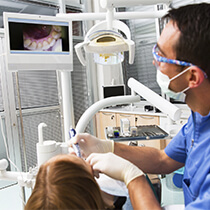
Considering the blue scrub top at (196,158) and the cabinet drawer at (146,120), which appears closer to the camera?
the blue scrub top at (196,158)

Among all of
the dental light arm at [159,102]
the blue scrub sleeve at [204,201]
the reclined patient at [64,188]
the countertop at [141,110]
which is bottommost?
the countertop at [141,110]

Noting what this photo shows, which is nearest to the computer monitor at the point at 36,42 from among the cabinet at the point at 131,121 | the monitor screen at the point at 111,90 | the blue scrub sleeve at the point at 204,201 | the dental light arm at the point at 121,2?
the dental light arm at the point at 121,2

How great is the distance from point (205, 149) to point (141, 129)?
1227 millimetres

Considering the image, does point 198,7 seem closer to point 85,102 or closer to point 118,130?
point 118,130

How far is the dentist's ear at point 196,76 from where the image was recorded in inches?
31.6

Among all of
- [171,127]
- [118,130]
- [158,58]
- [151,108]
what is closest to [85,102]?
[151,108]

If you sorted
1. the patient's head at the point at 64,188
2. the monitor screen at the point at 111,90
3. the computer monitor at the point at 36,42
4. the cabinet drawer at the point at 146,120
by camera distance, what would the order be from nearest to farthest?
the patient's head at the point at 64,188 < the computer monitor at the point at 36,42 < the cabinet drawer at the point at 146,120 < the monitor screen at the point at 111,90

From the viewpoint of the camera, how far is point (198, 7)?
83 cm

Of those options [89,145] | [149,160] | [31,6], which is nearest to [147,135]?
[149,160]

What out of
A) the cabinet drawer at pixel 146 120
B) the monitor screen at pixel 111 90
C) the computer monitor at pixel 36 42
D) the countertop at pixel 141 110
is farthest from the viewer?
the monitor screen at pixel 111 90

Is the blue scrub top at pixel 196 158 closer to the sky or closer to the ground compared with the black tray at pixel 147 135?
closer to the sky

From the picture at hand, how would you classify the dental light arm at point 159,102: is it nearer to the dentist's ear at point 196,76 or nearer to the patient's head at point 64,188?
the dentist's ear at point 196,76

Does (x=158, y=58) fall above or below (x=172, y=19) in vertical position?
below

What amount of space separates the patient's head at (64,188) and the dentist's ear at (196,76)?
50 centimetres
